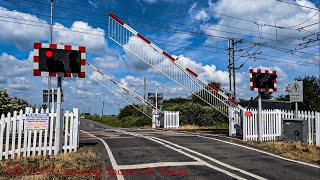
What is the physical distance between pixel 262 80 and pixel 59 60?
8919mm

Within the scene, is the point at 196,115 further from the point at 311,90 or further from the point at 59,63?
the point at 311,90

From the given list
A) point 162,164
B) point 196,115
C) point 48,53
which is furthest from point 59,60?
point 196,115

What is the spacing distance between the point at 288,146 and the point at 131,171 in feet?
26.2

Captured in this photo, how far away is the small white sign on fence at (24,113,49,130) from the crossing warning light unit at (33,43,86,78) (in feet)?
4.10

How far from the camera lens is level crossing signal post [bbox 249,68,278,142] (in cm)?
1369

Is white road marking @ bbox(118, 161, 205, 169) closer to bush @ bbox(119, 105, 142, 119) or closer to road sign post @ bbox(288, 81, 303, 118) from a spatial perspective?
road sign post @ bbox(288, 81, 303, 118)

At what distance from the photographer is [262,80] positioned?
45.3ft

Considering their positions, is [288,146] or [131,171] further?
[288,146]

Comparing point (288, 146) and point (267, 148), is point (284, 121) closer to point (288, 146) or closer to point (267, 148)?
point (288, 146)

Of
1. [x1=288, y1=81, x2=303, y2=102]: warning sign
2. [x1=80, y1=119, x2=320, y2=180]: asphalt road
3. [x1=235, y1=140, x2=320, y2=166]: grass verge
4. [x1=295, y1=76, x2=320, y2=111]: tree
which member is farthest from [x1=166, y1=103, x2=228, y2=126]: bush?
[x1=295, y1=76, x2=320, y2=111]: tree

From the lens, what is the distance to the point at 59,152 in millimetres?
9492

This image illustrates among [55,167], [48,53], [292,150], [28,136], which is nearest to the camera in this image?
Result: [55,167]

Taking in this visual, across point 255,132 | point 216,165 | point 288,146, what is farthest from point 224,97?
point 216,165

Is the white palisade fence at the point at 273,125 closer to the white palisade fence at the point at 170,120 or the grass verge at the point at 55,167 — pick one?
the grass verge at the point at 55,167
